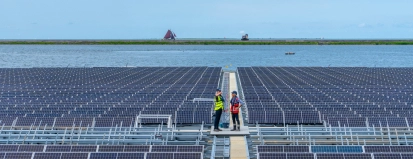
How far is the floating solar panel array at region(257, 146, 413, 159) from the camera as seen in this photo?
54.3 feet

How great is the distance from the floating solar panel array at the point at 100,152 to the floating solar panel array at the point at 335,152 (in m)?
2.47

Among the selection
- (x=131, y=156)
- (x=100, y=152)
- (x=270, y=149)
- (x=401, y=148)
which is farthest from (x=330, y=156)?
(x=100, y=152)

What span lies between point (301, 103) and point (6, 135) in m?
18.3

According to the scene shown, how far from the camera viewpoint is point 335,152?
17375mm

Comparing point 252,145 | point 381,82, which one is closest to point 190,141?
point 252,145

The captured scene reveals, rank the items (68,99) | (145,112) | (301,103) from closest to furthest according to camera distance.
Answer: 1. (145,112)
2. (301,103)
3. (68,99)

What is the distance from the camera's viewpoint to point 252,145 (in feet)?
65.9

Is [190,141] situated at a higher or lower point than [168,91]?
lower

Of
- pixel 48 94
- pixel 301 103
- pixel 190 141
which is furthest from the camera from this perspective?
pixel 48 94

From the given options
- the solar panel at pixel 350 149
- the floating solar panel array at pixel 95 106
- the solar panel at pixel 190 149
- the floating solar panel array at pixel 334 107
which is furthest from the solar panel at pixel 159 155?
the floating solar panel array at pixel 334 107

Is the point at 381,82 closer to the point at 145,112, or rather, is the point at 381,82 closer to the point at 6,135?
the point at 145,112

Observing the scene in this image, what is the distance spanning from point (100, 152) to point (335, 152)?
8281 millimetres

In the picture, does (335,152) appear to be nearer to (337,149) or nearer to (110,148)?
(337,149)

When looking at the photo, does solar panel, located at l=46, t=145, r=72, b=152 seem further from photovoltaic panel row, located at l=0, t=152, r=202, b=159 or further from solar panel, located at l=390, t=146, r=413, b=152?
solar panel, located at l=390, t=146, r=413, b=152
